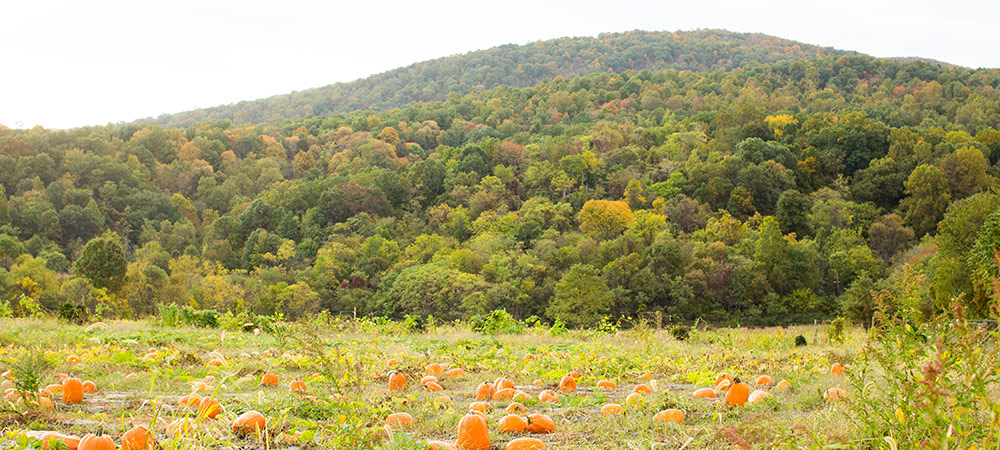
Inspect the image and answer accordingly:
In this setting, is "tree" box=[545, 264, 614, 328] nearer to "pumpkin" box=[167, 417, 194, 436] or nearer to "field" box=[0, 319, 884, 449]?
"field" box=[0, 319, 884, 449]

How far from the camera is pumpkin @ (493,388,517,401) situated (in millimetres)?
5004

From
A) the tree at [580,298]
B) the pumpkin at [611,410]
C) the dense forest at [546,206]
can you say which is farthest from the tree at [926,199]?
the pumpkin at [611,410]

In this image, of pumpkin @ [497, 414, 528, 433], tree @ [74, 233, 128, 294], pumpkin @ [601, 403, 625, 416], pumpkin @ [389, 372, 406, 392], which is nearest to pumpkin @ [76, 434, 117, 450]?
pumpkin @ [497, 414, 528, 433]

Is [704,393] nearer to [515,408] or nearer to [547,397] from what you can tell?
[547,397]

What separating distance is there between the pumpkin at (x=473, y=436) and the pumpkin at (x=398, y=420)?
0.44 metres

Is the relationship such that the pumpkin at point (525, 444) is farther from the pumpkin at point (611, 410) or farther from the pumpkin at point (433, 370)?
the pumpkin at point (433, 370)

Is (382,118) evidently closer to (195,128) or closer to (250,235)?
(195,128)

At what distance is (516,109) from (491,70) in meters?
39.8

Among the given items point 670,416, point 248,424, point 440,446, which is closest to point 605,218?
Answer: point 670,416

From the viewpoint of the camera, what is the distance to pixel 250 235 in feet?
210

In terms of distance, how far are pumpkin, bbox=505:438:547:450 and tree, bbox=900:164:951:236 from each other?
61.0 metres

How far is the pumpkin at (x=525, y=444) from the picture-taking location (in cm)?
344

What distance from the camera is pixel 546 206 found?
2442 inches

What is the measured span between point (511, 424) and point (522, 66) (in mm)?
142827
